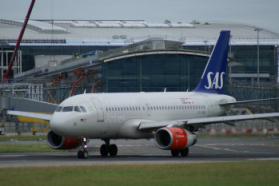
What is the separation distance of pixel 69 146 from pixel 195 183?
1418 cm

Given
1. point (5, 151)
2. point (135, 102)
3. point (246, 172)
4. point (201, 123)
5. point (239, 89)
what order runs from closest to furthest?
point (246, 172) → point (201, 123) → point (135, 102) → point (5, 151) → point (239, 89)

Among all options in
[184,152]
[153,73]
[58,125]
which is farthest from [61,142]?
[153,73]

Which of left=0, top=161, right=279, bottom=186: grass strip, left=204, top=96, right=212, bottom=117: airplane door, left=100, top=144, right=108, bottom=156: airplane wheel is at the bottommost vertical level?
left=100, top=144, right=108, bottom=156: airplane wheel

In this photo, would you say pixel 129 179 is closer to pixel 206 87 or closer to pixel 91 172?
pixel 91 172

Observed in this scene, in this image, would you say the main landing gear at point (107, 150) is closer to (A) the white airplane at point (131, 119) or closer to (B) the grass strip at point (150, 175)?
(A) the white airplane at point (131, 119)

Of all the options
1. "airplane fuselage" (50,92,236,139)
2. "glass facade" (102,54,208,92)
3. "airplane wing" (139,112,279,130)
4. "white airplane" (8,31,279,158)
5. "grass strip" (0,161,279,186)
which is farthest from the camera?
"glass facade" (102,54,208,92)

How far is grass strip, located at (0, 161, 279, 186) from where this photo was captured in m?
16.7

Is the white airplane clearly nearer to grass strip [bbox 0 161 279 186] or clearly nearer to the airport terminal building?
grass strip [bbox 0 161 279 186]

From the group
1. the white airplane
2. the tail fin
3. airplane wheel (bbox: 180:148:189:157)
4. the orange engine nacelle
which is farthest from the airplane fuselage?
airplane wheel (bbox: 180:148:189:157)

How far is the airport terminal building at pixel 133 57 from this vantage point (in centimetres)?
5741

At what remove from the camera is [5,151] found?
33.6 metres

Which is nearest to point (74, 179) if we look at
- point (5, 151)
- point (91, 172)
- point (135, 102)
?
point (91, 172)

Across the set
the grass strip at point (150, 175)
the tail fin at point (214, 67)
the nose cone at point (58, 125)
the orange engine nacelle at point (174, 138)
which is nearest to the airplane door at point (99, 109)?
the nose cone at point (58, 125)

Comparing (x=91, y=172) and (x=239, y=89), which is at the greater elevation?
(x=239, y=89)
